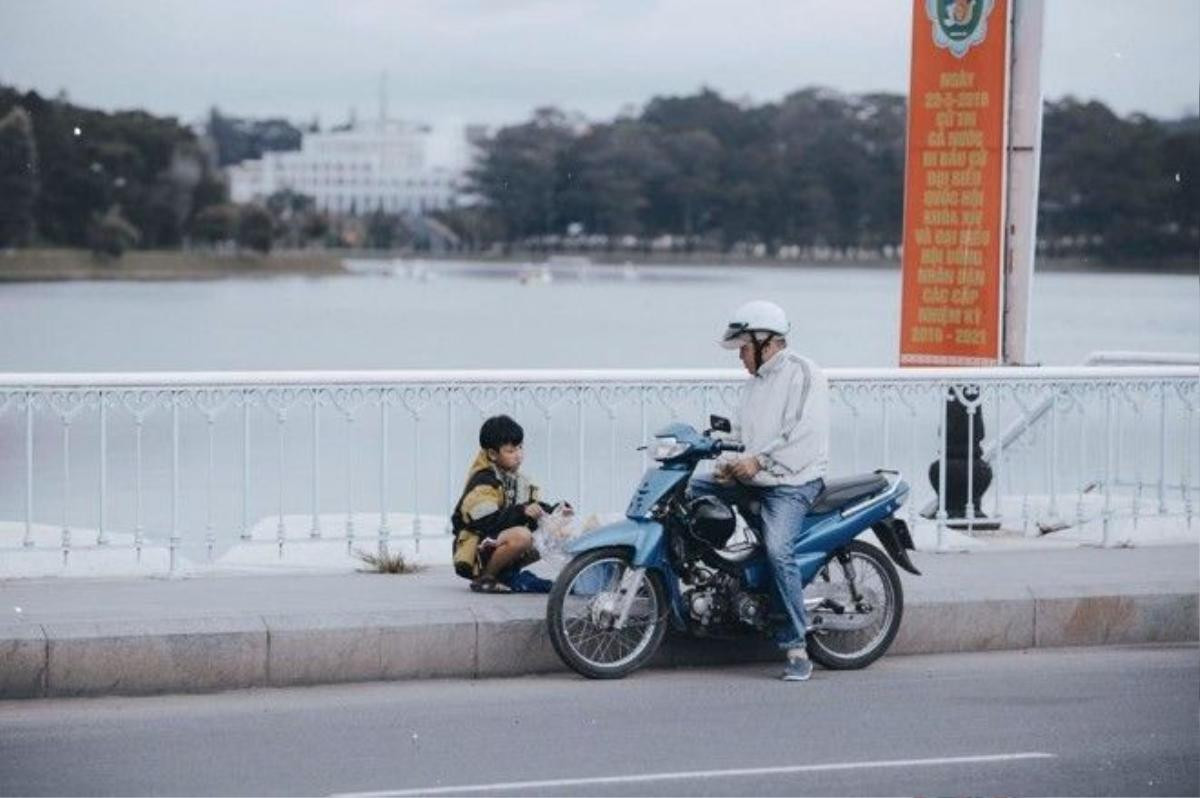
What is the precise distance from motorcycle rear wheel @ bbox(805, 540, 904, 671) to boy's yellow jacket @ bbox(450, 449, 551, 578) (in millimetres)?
1517

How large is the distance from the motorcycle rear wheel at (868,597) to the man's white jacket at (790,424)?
53cm

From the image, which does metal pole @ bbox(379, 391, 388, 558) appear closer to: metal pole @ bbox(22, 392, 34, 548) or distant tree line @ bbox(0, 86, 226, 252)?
metal pole @ bbox(22, 392, 34, 548)

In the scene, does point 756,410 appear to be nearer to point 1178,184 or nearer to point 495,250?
point 1178,184

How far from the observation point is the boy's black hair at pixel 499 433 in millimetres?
10758

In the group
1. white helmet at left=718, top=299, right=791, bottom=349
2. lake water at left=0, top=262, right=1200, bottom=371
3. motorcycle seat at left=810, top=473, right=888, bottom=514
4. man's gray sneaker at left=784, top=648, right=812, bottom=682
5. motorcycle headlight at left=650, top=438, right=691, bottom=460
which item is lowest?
lake water at left=0, top=262, right=1200, bottom=371

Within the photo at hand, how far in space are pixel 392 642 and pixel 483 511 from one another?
118 cm

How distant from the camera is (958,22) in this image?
1484cm

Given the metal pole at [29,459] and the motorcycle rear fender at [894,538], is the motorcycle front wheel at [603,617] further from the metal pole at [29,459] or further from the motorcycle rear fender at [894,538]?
the metal pole at [29,459]

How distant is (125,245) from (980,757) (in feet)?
174

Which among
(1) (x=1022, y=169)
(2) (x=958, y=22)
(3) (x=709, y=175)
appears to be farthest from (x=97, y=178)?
(1) (x=1022, y=169)

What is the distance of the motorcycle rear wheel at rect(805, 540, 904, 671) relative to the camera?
1019 cm

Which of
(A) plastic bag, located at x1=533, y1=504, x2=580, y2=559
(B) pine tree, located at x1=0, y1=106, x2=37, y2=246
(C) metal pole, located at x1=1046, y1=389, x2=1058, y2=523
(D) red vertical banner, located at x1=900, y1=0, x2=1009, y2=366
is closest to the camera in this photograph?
(A) plastic bag, located at x1=533, y1=504, x2=580, y2=559

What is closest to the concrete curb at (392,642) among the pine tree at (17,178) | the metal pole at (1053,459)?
the metal pole at (1053,459)

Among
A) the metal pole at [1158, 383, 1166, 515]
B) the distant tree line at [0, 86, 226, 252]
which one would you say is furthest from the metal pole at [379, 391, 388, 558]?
the distant tree line at [0, 86, 226, 252]
